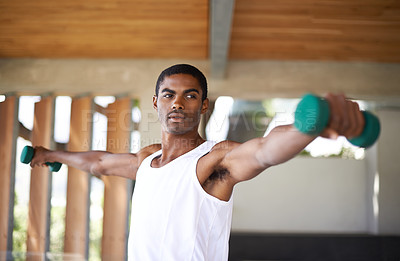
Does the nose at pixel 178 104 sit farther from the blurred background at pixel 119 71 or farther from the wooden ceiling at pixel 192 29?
the wooden ceiling at pixel 192 29

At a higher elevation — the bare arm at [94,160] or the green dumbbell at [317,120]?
the green dumbbell at [317,120]

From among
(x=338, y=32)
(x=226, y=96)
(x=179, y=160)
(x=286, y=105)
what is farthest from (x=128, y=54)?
(x=286, y=105)

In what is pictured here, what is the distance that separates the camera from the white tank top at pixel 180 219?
1.20m

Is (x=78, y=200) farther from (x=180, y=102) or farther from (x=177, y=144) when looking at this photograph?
(x=180, y=102)

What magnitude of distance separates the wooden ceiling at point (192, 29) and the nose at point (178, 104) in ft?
6.35

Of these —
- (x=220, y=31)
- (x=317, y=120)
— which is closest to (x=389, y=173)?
(x=220, y=31)

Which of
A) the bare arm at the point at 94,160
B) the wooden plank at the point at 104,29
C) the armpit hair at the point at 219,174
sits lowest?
the armpit hair at the point at 219,174

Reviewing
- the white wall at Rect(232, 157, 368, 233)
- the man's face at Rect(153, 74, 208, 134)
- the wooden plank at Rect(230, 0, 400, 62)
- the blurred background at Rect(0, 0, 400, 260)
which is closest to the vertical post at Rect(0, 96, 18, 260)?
the blurred background at Rect(0, 0, 400, 260)

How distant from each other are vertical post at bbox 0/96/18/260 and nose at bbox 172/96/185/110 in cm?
329

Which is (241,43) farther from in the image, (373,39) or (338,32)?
(373,39)

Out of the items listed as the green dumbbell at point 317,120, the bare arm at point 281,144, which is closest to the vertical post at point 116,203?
the bare arm at point 281,144

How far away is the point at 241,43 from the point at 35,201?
2466 millimetres

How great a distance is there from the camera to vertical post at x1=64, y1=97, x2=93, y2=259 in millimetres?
4039

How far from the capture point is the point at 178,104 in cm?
129
